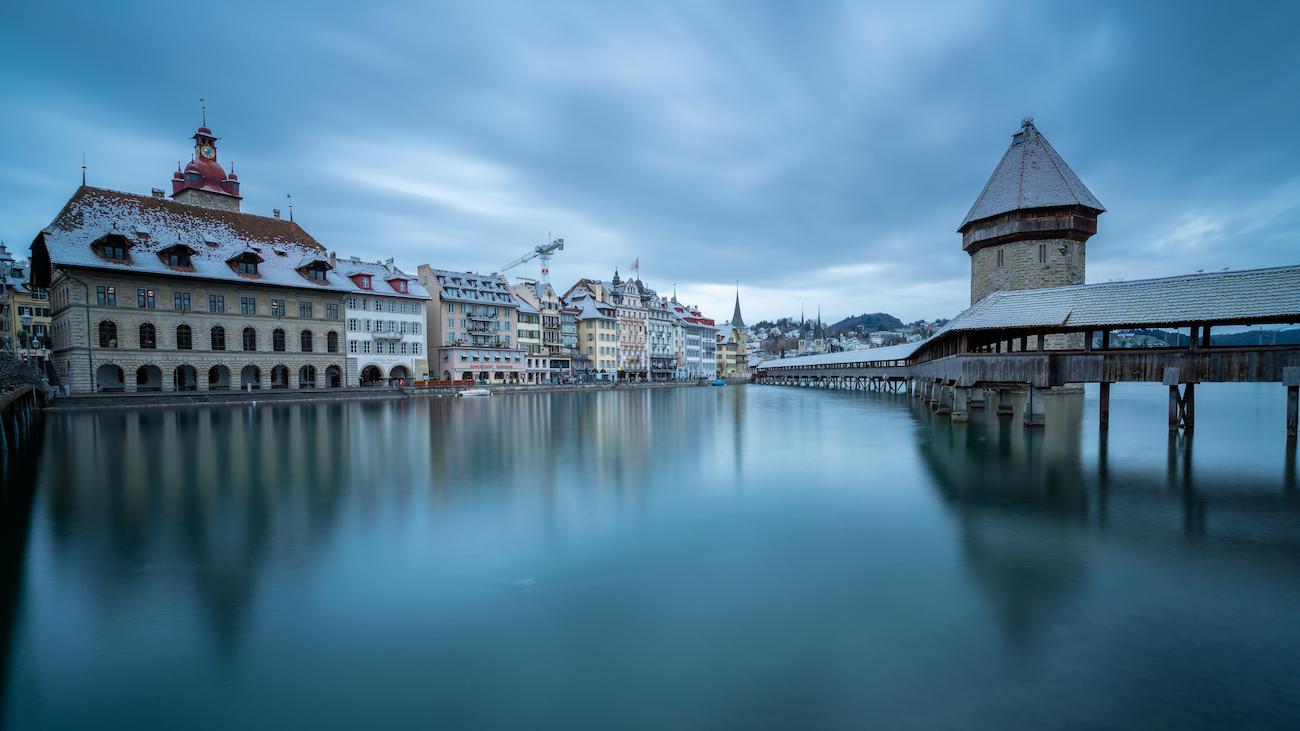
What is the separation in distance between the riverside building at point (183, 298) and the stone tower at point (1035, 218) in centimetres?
5062

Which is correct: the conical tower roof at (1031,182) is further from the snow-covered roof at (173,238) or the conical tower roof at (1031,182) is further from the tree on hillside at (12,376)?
the tree on hillside at (12,376)

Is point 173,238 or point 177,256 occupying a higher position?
point 173,238

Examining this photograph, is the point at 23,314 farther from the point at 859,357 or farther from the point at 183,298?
the point at 859,357

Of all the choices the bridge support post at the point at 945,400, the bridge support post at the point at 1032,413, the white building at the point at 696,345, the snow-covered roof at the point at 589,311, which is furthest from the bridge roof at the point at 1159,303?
the white building at the point at 696,345

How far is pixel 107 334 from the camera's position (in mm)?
38906

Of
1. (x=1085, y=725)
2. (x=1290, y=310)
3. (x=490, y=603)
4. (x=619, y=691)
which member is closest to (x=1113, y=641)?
(x=1085, y=725)

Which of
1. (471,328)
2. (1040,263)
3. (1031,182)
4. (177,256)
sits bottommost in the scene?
(471,328)

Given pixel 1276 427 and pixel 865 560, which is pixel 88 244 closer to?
pixel 865 560

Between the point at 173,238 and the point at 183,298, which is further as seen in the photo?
the point at 173,238

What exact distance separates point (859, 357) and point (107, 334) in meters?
69.9

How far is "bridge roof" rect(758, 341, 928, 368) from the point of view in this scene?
60.4 meters

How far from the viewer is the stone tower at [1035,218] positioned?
40.5 metres

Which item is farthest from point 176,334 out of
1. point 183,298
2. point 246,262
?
point 246,262

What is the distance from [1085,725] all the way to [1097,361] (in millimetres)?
19732
